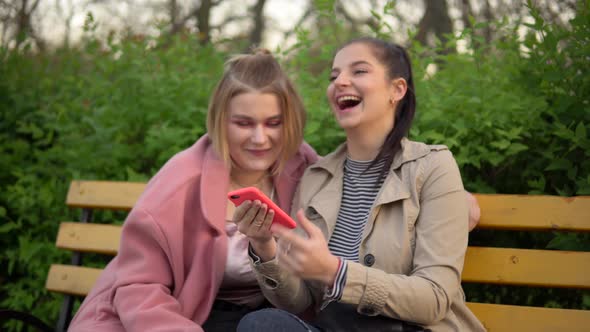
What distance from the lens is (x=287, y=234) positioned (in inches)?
71.8

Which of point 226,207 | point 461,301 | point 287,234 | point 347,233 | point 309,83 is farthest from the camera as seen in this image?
point 309,83

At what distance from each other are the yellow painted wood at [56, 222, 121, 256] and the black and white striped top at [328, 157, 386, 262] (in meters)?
1.40

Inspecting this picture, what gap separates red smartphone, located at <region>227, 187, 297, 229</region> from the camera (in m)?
1.86

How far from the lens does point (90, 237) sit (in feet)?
10.4

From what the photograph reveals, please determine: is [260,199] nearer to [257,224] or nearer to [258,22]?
[257,224]

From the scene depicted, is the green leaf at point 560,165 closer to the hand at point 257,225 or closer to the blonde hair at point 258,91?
the blonde hair at point 258,91

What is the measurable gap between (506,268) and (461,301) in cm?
41

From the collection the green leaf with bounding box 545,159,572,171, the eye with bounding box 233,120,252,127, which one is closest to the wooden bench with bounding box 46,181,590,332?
the green leaf with bounding box 545,159,572,171

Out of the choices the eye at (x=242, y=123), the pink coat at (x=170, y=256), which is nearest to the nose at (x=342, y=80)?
the eye at (x=242, y=123)

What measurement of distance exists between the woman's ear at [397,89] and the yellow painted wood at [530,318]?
0.94 metres

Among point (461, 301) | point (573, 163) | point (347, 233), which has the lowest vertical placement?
point (461, 301)

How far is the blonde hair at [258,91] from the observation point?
2.52m

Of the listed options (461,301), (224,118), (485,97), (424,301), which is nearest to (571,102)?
(485,97)

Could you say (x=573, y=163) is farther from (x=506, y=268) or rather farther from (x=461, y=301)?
(x=461, y=301)
